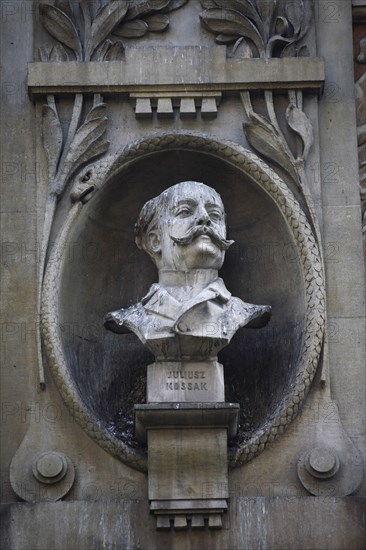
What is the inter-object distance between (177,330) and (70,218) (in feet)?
4.22

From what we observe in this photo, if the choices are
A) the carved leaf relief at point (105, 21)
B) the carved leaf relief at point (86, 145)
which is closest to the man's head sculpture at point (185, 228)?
the carved leaf relief at point (86, 145)

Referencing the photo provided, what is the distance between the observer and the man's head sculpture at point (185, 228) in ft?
43.7

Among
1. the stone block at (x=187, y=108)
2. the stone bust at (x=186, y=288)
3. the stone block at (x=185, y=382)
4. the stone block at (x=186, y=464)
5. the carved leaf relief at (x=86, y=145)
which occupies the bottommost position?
the stone block at (x=186, y=464)

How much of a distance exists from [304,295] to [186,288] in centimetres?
85

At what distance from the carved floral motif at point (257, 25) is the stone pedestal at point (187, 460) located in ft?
9.42

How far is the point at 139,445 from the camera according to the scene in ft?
43.3

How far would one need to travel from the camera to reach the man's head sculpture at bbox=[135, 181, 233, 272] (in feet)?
43.7

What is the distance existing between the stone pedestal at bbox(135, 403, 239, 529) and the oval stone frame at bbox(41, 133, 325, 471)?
0.20 m

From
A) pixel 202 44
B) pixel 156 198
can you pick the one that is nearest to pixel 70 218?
pixel 156 198

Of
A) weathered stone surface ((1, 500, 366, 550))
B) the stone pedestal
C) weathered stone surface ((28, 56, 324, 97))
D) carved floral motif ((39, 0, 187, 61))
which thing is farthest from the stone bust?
carved floral motif ((39, 0, 187, 61))

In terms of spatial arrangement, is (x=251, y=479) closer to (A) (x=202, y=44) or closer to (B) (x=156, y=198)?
(B) (x=156, y=198)

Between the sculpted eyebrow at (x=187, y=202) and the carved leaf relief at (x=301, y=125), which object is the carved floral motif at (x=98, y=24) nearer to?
the carved leaf relief at (x=301, y=125)

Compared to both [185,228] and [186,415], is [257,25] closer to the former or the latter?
[185,228]

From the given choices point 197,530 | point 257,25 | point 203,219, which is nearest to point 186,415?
point 197,530
